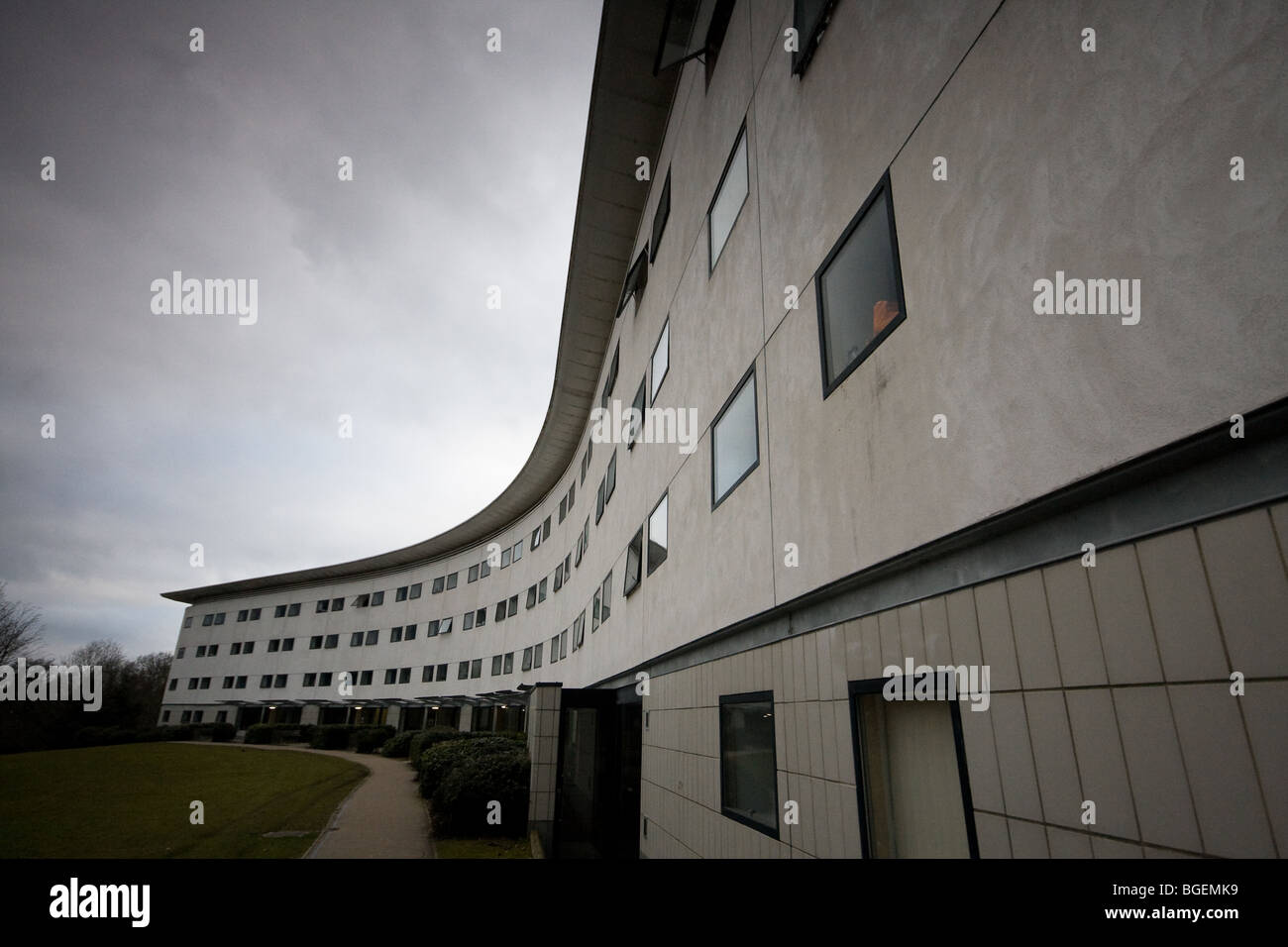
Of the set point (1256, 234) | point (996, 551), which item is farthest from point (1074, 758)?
point (1256, 234)

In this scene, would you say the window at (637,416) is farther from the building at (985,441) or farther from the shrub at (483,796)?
the shrub at (483,796)

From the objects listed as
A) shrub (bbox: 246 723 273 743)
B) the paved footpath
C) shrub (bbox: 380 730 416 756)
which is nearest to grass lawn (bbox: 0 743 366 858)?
the paved footpath

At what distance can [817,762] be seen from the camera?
16.5 ft

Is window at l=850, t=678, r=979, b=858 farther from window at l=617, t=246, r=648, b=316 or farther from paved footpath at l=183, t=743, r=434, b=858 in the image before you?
window at l=617, t=246, r=648, b=316

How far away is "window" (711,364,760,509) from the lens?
23.7 ft

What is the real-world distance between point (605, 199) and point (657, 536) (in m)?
9.65

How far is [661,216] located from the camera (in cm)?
1362

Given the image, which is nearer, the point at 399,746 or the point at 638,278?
the point at 638,278

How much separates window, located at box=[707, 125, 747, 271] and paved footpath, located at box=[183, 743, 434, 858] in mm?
12336

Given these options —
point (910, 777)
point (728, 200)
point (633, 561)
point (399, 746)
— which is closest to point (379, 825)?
point (633, 561)

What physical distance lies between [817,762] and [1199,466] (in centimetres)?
358

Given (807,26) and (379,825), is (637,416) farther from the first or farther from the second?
(379,825)
